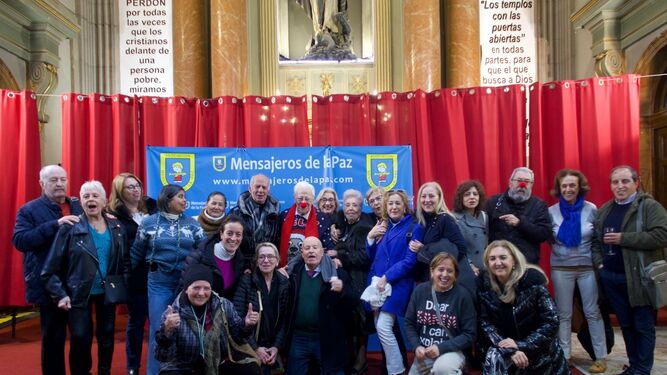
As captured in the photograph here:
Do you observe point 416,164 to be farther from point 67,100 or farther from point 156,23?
point 156,23

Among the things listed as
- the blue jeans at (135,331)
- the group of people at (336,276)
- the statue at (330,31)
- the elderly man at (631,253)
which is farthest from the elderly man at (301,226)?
the statue at (330,31)

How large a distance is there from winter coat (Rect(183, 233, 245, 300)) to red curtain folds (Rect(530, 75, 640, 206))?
342 centimetres

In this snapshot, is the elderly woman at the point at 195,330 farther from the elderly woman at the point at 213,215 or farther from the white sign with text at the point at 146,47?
the white sign with text at the point at 146,47

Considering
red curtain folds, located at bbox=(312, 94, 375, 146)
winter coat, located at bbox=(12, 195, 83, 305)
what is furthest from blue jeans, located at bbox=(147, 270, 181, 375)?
red curtain folds, located at bbox=(312, 94, 375, 146)

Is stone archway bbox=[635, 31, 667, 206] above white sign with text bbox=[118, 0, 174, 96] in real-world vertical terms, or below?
below

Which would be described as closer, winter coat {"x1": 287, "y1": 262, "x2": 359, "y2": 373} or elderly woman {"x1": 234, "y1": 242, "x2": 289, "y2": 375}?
elderly woman {"x1": 234, "y1": 242, "x2": 289, "y2": 375}

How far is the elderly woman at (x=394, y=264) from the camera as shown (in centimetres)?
373

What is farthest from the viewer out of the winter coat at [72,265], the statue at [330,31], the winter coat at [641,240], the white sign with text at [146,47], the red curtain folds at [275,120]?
the statue at [330,31]

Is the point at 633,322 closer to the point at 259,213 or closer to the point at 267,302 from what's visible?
the point at 267,302

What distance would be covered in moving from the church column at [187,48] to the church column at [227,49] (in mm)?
480

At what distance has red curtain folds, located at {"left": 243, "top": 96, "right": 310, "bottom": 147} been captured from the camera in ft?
19.0

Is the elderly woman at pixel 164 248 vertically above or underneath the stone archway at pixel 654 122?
underneath

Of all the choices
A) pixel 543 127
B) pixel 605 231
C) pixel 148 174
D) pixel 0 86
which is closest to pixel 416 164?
pixel 543 127

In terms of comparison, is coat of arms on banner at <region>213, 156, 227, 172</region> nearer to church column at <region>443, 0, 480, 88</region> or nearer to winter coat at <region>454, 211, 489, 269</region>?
winter coat at <region>454, 211, 489, 269</region>
